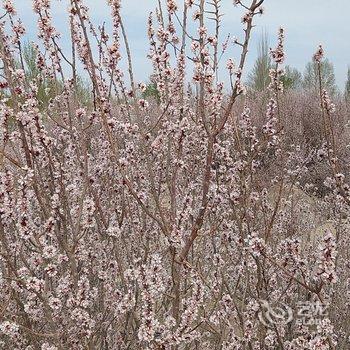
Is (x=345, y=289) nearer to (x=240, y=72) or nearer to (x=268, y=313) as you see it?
(x=268, y=313)

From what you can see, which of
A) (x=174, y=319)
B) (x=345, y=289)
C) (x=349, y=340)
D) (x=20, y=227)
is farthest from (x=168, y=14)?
(x=345, y=289)

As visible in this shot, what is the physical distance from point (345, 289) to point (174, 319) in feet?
8.01

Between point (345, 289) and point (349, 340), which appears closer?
point (349, 340)

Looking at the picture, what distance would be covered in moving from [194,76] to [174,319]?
1190 mm

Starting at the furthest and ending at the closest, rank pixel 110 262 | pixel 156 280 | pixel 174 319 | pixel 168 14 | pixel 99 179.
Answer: pixel 99 179, pixel 110 262, pixel 168 14, pixel 174 319, pixel 156 280

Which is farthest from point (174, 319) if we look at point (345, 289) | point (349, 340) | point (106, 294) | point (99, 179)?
point (345, 289)

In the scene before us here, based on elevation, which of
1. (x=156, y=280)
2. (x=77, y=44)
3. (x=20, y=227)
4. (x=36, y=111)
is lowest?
(x=156, y=280)

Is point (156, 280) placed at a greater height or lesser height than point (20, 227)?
lesser

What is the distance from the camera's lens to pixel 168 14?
313 cm

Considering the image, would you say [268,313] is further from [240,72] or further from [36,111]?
[36,111]

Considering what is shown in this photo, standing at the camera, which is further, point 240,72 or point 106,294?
point 106,294

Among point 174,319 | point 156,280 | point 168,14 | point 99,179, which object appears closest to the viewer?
point 156,280

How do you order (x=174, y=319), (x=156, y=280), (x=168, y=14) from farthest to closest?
(x=168, y=14)
(x=174, y=319)
(x=156, y=280)

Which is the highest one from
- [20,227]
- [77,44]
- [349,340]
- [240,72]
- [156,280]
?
[77,44]
